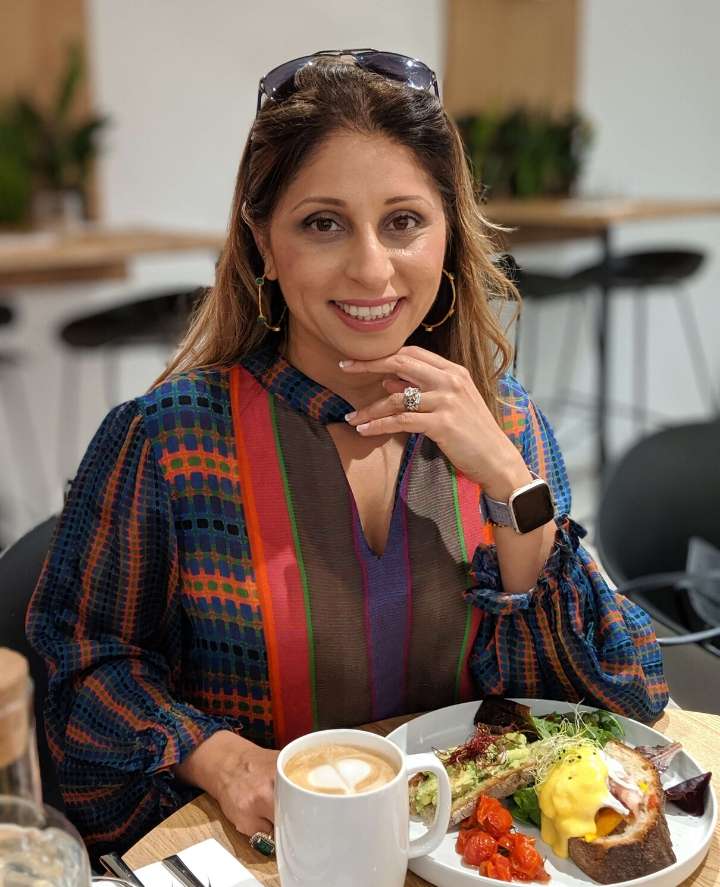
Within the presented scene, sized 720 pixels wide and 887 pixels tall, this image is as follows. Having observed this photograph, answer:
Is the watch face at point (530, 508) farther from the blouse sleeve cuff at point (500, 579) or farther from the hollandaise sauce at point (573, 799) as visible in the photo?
the hollandaise sauce at point (573, 799)

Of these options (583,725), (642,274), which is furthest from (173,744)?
(642,274)

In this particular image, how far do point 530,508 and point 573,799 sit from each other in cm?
38

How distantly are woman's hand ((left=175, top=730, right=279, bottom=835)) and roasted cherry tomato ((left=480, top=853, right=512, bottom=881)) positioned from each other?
0.67 feet

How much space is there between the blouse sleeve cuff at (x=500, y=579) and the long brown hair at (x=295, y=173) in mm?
198

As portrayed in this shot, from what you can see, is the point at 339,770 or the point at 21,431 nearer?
the point at 339,770

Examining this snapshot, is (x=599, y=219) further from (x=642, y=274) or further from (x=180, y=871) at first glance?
(x=180, y=871)

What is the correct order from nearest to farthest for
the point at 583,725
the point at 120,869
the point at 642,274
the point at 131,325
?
the point at 120,869, the point at 583,725, the point at 131,325, the point at 642,274

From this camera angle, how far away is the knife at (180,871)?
2.94ft

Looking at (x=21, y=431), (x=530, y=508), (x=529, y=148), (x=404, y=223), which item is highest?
(x=529, y=148)

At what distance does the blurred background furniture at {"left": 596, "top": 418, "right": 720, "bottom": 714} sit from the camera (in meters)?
1.98

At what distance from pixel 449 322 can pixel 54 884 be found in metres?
0.92

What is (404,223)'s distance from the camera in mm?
1258

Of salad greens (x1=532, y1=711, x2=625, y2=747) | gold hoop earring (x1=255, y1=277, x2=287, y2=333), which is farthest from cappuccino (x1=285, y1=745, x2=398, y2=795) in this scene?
gold hoop earring (x1=255, y1=277, x2=287, y2=333)

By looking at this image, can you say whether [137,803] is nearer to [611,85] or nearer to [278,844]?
[278,844]
